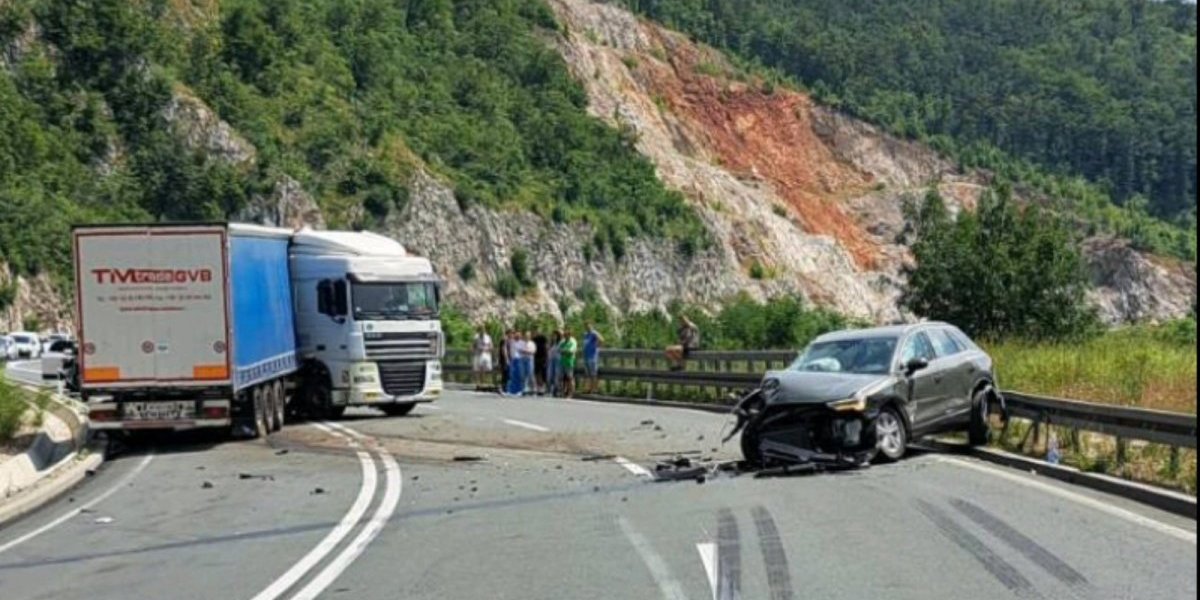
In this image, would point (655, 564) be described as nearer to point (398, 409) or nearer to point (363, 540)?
point (363, 540)

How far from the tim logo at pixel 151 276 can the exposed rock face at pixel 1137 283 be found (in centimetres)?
9214

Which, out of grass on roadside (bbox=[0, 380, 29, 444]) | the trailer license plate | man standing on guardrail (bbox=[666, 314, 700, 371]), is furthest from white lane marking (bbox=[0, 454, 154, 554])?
man standing on guardrail (bbox=[666, 314, 700, 371])

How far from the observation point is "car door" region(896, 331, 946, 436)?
16500 mm

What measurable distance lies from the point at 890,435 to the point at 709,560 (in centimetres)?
658

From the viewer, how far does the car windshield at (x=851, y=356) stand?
16.6 m

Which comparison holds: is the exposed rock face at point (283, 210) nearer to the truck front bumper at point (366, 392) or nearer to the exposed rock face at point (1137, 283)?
the truck front bumper at point (366, 392)

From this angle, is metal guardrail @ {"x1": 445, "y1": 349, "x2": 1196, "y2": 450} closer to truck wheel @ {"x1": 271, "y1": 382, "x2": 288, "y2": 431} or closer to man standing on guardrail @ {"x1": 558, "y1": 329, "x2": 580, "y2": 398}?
man standing on guardrail @ {"x1": 558, "y1": 329, "x2": 580, "y2": 398}

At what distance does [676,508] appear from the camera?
12938 millimetres

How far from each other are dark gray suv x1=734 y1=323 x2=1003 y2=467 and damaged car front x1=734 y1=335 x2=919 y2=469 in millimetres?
11

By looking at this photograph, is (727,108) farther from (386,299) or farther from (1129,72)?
(386,299)

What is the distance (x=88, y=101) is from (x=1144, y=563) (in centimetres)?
6411

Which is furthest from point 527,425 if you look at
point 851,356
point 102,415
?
point 851,356

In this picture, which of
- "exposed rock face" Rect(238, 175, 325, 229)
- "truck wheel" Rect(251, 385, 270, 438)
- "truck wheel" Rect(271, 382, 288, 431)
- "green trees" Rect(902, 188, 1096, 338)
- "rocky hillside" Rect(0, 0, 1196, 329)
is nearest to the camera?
"truck wheel" Rect(251, 385, 270, 438)

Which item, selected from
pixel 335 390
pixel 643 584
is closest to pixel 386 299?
pixel 335 390
